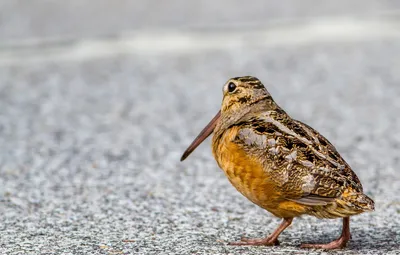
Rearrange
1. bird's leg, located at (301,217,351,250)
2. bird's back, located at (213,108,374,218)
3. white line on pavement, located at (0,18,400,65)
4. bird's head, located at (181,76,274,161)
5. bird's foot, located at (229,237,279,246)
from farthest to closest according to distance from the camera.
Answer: white line on pavement, located at (0,18,400,65) → bird's head, located at (181,76,274,161) → bird's foot, located at (229,237,279,246) → bird's leg, located at (301,217,351,250) → bird's back, located at (213,108,374,218)

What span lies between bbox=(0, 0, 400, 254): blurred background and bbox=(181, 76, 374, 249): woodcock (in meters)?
0.38

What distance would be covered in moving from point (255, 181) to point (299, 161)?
29cm

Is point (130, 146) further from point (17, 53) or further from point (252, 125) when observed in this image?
point (17, 53)

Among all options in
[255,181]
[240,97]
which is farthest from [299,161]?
[240,97]

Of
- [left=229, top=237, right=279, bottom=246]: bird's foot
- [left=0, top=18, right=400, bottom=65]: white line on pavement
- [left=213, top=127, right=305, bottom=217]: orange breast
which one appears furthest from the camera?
[left=0, top=18, right=400, bottom=65]: white line on pavement

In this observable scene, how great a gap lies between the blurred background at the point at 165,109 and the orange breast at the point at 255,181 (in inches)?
13.1

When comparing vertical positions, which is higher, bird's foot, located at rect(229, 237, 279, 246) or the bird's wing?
the bird's wing

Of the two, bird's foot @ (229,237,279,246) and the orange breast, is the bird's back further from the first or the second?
bird's foot @ (229,237,279,246)

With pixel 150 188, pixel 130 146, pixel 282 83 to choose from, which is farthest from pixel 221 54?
pixel 150 188

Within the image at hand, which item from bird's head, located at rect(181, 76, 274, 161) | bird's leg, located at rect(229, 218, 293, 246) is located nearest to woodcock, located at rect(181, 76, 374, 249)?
bird's leg, located at rect(229, 218, 293, 246)

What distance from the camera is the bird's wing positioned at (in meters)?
5.07

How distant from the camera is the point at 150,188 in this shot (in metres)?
7.32

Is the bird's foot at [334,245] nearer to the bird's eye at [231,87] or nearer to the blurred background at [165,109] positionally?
the blurred background at [165,109]

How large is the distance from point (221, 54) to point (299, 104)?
2895 millimetres
